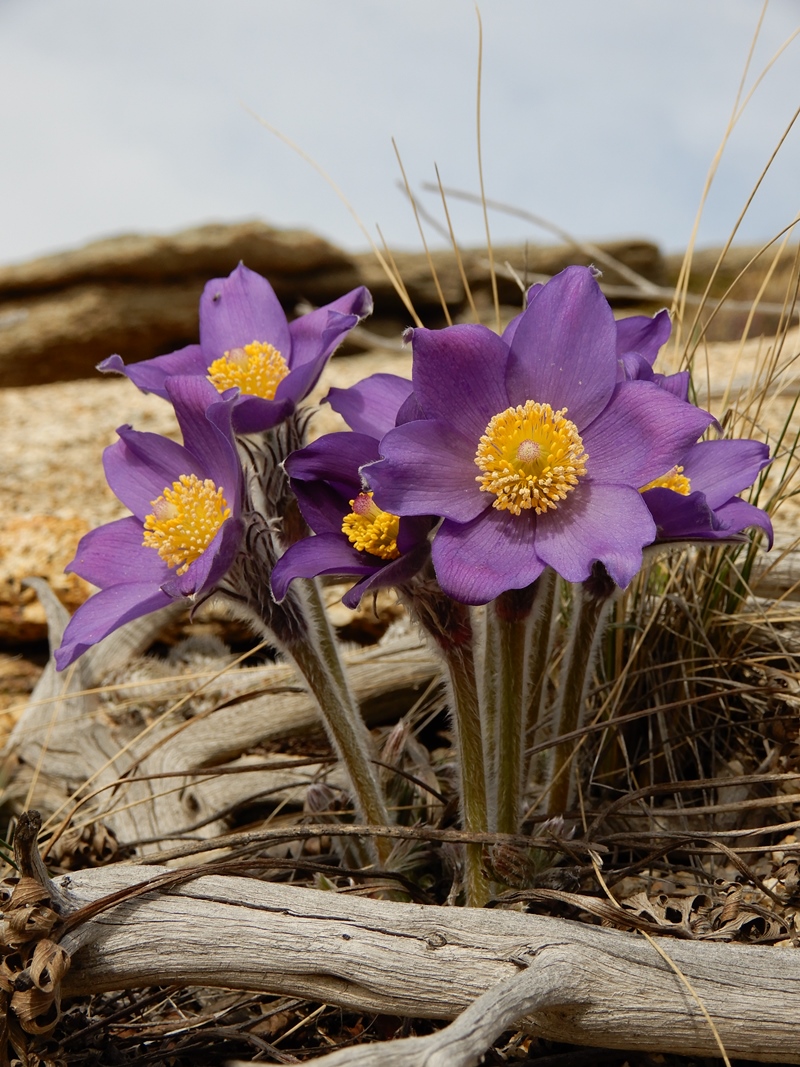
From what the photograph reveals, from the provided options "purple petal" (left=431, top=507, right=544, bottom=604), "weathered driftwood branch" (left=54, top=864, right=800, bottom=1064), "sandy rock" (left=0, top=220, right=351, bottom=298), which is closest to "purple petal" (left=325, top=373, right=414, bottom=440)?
"purple petal" (left=431, top=507, right=544, bottom=604)

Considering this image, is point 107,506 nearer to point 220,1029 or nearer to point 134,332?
A: point 220,1029

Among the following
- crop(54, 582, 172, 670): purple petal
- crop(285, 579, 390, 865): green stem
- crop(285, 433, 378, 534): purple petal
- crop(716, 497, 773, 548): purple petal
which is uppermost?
crop(285, 433, 378, 534): purple petal

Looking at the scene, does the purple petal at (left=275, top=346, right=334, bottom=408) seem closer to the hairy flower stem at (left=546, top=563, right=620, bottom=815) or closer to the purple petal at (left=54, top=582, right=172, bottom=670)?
the purple petal at (left=54, top=582, right=172, bottom=670)

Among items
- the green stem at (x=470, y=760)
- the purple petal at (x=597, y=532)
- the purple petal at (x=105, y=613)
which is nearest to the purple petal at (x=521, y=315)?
the purple petal at (x=597, y=532)

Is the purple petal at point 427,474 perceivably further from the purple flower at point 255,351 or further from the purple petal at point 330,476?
the purple flower at point 255,351

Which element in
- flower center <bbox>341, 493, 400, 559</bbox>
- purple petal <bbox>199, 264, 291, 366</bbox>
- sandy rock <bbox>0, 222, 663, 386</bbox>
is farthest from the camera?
sandy rock <bbox>0, 222, 663, 386</bbox>

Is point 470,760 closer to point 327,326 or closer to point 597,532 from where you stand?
point 597,532

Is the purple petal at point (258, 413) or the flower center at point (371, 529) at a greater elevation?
the purple petal at point (258, 413)
